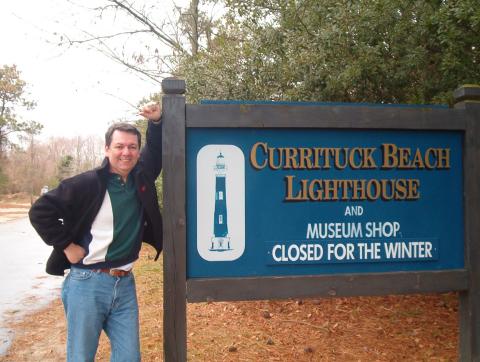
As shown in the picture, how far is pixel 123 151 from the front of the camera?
2785mm

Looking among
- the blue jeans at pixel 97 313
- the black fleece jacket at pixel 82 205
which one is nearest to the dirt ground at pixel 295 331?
the blue jeans at pixel 97 313

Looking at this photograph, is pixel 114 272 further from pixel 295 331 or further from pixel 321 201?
pixel 295 331

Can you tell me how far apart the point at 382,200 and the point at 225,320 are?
336cm

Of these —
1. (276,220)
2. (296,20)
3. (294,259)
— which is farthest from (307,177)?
(296,20)

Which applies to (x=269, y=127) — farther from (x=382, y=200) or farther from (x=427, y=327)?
(x=427, y=327)

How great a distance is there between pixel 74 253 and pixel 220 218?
2.95 ft

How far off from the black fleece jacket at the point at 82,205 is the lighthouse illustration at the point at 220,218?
36 centimetres

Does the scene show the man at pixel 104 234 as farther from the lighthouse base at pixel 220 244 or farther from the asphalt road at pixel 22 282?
the asphalt road at pixel 22 282

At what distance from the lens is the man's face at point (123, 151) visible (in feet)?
9.13

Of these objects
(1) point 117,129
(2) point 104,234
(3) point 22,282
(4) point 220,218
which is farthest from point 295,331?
(3) point 22,282

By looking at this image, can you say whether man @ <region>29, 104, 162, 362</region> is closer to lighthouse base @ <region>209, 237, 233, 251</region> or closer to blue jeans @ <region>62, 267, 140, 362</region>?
blue jeans @ <region>62, 267, 140, 362</region>

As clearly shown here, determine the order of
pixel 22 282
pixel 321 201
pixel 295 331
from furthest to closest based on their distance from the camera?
pixel 22 282 → pixel 295 331 → pixel 321 201

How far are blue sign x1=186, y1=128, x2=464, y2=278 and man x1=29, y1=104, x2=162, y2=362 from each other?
1.08ft

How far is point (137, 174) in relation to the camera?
2848 millimetres
